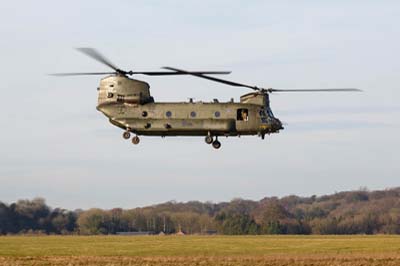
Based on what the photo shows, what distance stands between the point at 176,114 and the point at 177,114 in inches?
2.3

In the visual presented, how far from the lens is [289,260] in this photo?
60844 mm

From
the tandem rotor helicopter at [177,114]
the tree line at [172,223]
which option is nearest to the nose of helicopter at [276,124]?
the tandem rotor helicopter at [177,114]

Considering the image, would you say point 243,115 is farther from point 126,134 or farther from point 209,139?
point 126,134

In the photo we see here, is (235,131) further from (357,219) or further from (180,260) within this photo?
(357,219)

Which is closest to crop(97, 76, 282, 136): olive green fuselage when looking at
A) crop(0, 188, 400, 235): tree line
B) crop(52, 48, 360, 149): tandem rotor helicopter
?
crop(52, 48, 360, 149): tandem rotor helicopter

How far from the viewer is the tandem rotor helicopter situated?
56.9 m

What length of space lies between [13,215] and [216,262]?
388 ft

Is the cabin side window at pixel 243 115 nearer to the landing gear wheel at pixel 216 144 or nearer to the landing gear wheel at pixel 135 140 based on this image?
the landing gear wheel at pixel 216 144

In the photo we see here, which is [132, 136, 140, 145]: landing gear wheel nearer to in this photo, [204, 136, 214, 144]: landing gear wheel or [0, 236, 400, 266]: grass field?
[204, 136, 214, 144]: landing gear wheel

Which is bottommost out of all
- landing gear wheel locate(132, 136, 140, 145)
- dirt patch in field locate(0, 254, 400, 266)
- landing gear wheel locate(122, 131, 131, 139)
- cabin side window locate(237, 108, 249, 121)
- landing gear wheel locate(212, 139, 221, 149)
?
dirt patch in field locate(0, 254, 400, 266)

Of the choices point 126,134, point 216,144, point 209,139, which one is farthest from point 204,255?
point 126,134

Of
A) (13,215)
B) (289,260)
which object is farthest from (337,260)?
(13,215)

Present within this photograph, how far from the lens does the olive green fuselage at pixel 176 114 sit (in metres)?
56.8

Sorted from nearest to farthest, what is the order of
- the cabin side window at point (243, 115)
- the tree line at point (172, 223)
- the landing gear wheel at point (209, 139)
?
the cabin side window at point (243, 115)
the landing gear wheel at point (209, 139)
the tree line at point (172, 223)
